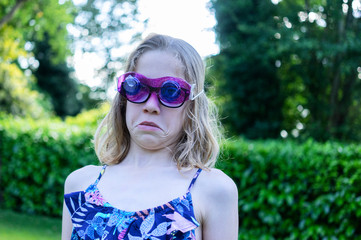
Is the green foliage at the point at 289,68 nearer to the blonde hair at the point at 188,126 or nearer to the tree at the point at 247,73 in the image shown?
the tree at the point at 247,73

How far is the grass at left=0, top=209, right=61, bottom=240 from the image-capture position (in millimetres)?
6371

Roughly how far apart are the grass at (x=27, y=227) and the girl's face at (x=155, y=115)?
536cm

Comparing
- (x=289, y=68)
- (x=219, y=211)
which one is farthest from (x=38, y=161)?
(x=289, y=68)

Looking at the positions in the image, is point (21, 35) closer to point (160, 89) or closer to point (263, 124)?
point (263, 124)

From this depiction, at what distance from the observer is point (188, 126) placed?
179 centimetres

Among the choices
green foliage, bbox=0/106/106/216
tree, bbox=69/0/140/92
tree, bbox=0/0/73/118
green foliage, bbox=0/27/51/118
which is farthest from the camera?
tree, bbox=69/0/140/92

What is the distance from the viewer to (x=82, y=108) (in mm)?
30766

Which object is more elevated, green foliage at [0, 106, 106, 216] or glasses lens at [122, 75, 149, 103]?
glasses lens at [122, 75, 149, 103]

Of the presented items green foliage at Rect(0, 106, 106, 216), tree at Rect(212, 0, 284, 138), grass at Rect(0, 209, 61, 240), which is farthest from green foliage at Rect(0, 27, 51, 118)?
grass at Rect(0, 209, 61, 240)

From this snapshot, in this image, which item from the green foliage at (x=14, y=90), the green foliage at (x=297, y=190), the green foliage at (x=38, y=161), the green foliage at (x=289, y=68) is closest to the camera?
the green foliage at (x=297, y=190)

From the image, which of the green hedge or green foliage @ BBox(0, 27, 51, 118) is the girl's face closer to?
the green hedge

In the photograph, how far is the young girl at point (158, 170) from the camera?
1.54 meters

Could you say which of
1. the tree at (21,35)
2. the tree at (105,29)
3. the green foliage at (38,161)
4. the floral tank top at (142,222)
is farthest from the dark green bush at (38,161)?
the tree at (105,29)

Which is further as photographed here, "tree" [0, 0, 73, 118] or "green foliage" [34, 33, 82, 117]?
"green foliage" [34, 33, 82, 117]
